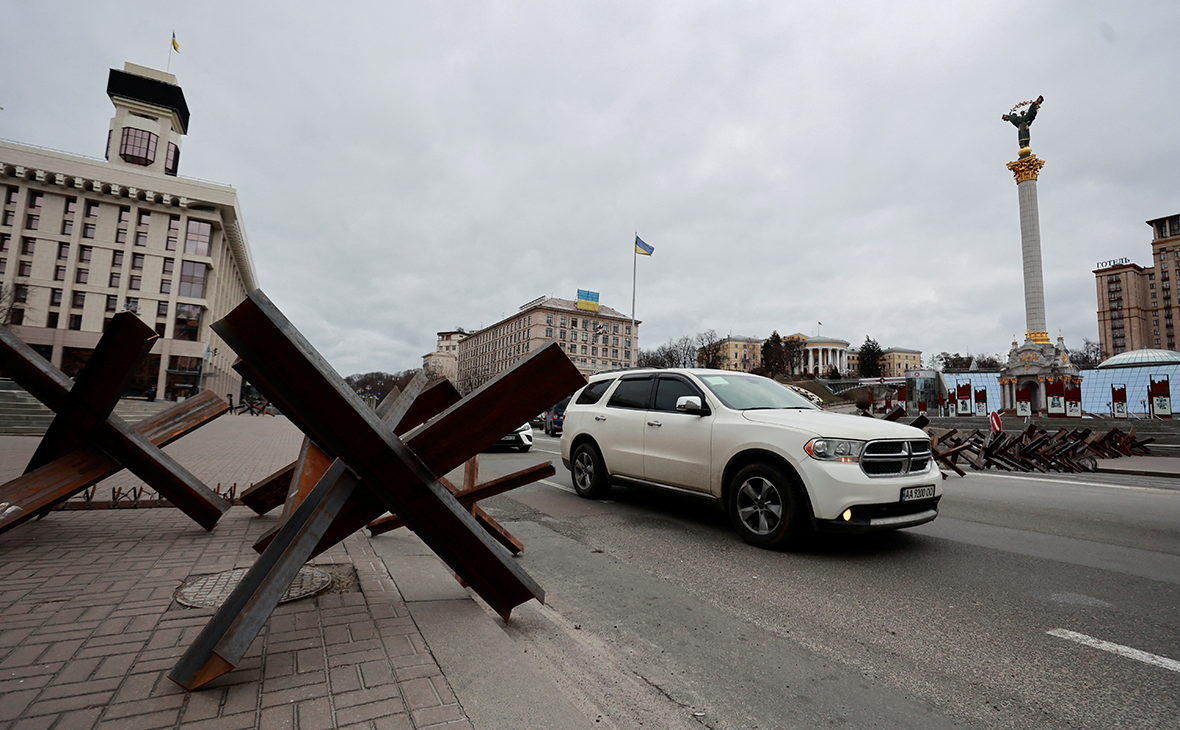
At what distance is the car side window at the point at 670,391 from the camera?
6.32 meters

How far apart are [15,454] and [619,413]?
36.6ft

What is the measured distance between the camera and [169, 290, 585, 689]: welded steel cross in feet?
6.84

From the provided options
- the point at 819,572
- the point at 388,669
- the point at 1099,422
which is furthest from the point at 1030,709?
the point at 1099,422

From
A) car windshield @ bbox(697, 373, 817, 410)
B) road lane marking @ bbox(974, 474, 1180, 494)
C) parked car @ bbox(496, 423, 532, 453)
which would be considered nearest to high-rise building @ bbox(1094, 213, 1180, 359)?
road lane marking @ bbox(974, 474, 1180, 494)

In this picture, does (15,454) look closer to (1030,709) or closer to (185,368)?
(1030,709)

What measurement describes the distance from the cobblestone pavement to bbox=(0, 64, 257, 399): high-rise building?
5913cm

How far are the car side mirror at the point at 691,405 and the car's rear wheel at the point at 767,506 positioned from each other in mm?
795

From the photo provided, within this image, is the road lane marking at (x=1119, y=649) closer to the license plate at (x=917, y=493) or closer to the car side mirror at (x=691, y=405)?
the license plate at (x=917, y=493)

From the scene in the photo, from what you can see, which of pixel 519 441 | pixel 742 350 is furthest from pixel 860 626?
pixel 742 350

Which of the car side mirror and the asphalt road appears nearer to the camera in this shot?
the asphalt road

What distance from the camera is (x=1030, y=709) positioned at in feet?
7.92

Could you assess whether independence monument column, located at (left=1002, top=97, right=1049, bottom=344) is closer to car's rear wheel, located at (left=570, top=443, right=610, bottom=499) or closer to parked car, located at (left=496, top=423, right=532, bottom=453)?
parked car, located at (left=496, top=423, right=532, bottom=453)

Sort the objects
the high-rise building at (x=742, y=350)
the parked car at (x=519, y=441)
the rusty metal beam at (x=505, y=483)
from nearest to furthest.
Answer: the rusty metal beam at (x=505, y=483)
the parked car at (x=519, y=441)
the high-rise building at (x=742, y=350)

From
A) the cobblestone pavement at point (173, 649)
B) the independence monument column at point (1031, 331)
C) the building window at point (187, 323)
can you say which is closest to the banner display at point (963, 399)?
the independence monument column at point (1031, 331)
